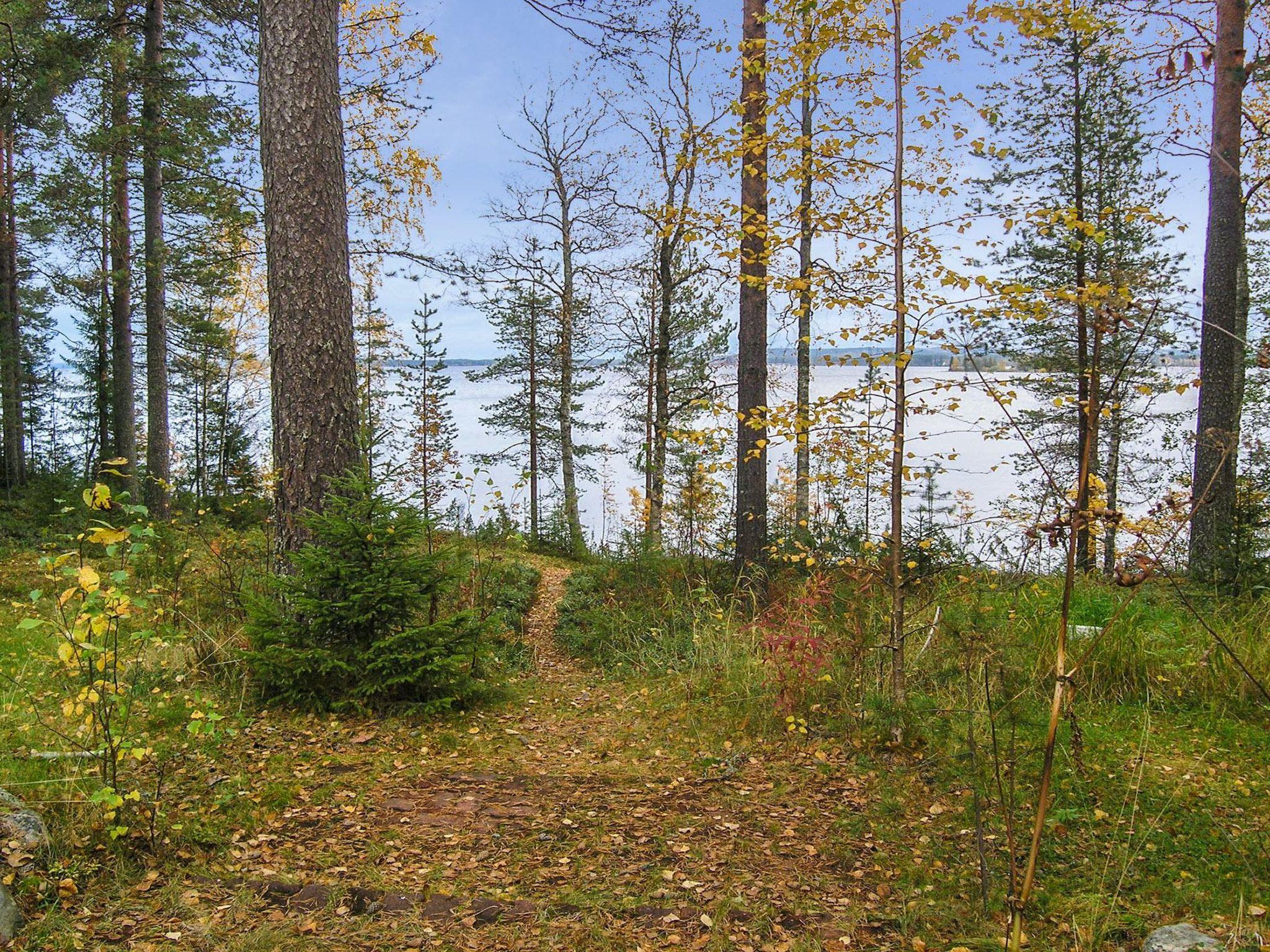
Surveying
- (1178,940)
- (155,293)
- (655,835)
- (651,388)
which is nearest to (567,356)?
(651,388)

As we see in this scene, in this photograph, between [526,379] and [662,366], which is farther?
[526,379]

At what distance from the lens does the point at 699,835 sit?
9.84 feet

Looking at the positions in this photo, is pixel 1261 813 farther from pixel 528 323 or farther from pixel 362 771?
pixel 528 323

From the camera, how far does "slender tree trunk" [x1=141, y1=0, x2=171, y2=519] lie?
8.95m

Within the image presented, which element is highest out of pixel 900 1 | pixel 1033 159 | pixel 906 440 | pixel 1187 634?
pixel 1033 159

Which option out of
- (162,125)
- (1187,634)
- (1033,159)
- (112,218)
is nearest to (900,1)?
(1187,634)

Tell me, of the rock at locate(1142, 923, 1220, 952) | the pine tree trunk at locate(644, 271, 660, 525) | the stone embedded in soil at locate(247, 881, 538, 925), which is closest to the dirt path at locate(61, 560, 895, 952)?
the stone embedded in soil at locate(247, 881, 538, 925)

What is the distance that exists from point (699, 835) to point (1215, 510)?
5.78 metres

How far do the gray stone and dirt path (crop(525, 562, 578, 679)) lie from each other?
3550 millimetres

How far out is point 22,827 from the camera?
8.11 ft

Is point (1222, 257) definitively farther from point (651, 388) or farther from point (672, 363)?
point (672, 363)

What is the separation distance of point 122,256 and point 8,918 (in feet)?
35.0

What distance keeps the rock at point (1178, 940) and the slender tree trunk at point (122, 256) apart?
1006 centimetres

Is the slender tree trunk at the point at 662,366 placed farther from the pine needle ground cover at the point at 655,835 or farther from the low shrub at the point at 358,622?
the pine needle ground cover at the point at 655,835
